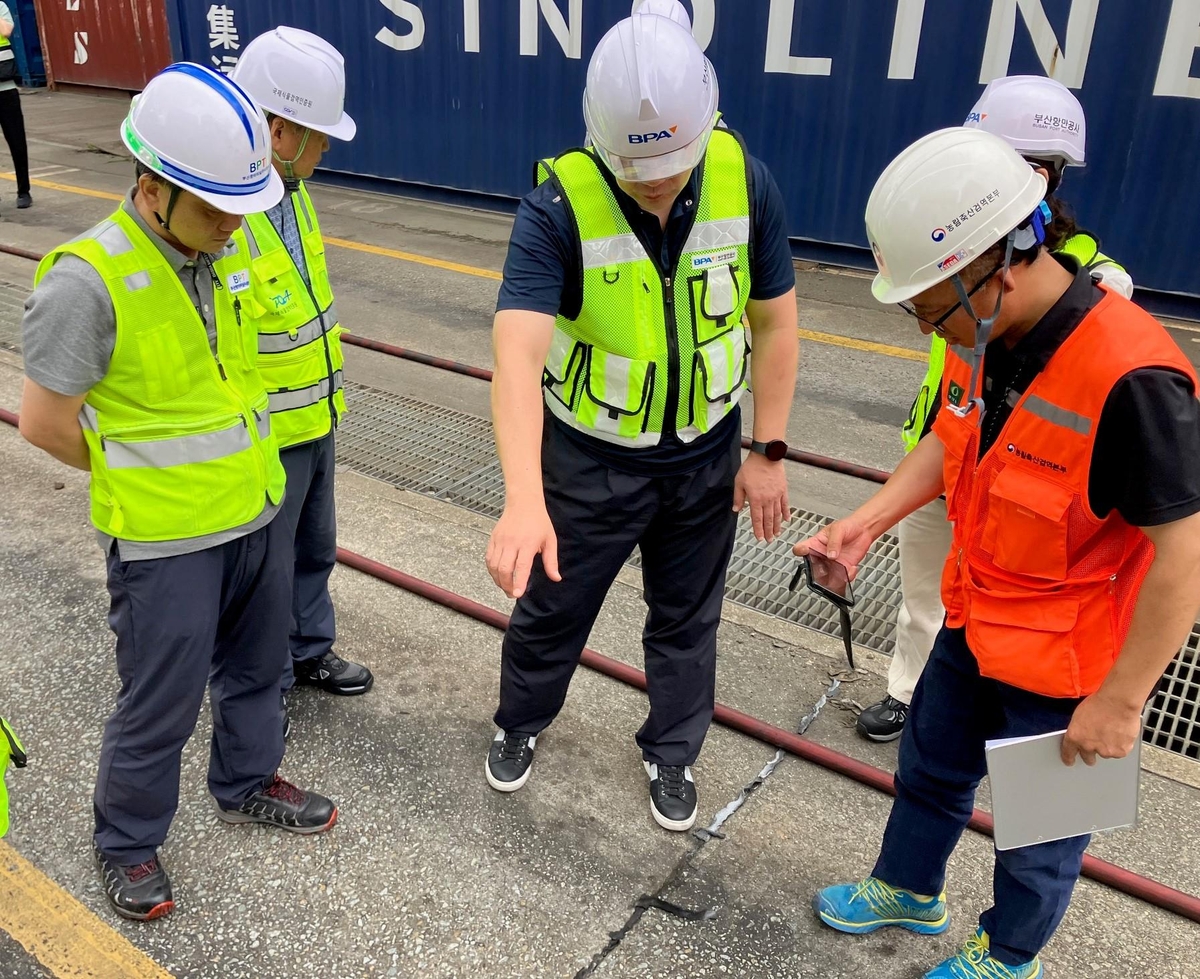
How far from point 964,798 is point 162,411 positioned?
2118 mm

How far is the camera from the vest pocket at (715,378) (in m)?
2.56

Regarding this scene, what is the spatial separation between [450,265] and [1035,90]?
699 centimetres

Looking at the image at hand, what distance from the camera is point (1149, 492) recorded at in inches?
68.6

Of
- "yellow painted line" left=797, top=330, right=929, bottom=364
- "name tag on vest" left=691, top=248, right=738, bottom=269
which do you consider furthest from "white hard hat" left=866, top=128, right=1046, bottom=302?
"yellow painted line" left=797, top=330, right=929, bottom=364

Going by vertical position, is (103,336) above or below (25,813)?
above

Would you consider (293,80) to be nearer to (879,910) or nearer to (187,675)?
(187,675)

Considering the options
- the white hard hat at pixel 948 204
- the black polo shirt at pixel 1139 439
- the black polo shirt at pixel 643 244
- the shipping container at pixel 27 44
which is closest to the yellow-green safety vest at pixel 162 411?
the black polo shirt at pixel 643 244

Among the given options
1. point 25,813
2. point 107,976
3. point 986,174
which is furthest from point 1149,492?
point 25,813

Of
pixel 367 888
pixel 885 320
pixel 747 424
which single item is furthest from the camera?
pixel 885 320

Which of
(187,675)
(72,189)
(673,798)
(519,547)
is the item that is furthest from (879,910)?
(72,189)

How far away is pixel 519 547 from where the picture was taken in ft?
7.02

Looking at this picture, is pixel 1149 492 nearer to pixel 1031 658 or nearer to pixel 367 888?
pixel 1031 658

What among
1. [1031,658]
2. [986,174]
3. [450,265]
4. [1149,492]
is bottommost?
[450,265]

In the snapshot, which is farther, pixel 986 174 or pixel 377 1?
pixel 377 1
